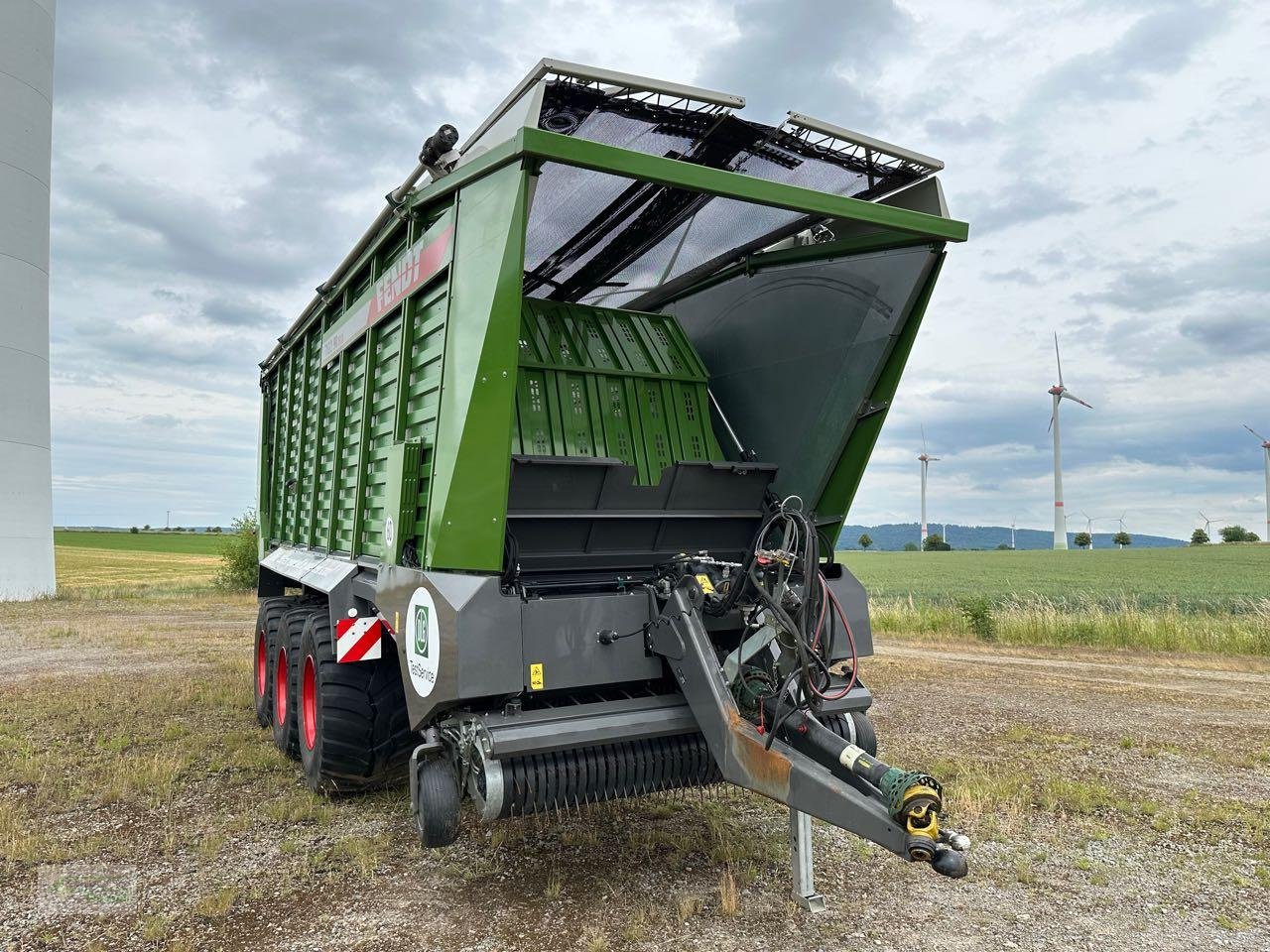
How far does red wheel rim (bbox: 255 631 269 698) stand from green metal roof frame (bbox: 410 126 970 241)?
3.96 metres

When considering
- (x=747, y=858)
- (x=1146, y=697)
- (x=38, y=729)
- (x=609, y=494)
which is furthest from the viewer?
(x=1146, y=697)

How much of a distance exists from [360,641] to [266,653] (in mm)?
2361

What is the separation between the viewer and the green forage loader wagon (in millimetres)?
3377

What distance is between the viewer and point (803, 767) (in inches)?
119

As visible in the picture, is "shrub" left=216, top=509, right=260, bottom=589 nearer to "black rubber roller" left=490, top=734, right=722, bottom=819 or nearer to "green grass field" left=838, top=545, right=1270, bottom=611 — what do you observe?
"green grass field" left=838, top=545, right=1270, bottom=611

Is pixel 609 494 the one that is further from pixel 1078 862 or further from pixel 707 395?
pixel 1078 862

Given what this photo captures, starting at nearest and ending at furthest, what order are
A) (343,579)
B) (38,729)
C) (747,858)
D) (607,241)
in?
1. (747,858)
2. (343,579)
3. (607,241)
4. (38,729)

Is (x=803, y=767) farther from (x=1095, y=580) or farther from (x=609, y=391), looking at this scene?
(x=1095, y=580)

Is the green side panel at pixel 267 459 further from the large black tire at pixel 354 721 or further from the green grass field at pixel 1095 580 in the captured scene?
the green grass field at pixel 1095 580

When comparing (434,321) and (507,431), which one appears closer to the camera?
(507,431)

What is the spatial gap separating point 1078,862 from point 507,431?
321 cm

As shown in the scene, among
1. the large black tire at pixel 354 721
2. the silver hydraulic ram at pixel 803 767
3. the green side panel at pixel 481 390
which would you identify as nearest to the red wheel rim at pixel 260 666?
the large black tire at pixel 354 721

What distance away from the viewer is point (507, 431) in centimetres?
345

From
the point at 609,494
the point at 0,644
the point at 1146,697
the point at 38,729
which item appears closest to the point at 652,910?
the point at 609,494
